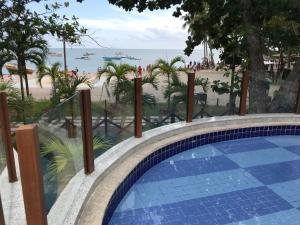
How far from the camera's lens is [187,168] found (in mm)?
5742

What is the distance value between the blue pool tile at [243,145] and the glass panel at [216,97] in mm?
886

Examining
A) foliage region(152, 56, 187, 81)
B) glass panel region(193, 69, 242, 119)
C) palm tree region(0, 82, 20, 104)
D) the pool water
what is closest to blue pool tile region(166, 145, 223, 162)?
the pool water

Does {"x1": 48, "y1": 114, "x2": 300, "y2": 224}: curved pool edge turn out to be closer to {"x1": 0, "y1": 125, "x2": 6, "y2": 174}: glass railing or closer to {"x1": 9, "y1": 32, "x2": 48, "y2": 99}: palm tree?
{"x1": 0, "y1": 125, "x2": 6, "y2": 174}: glass railing

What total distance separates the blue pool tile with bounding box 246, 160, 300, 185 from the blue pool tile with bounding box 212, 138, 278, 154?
854 millimetres

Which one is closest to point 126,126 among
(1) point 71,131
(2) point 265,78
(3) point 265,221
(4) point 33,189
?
(1) point 71,131

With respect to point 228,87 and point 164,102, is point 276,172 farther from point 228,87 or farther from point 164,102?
point 228,87

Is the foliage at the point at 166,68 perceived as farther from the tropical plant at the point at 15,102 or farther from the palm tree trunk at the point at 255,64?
the tropical plant at the point at 15,102

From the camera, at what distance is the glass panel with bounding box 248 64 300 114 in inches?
349

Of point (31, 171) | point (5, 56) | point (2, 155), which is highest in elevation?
point (5, 56)

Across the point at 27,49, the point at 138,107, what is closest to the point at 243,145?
the point at 138,107

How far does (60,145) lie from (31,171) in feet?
5.38

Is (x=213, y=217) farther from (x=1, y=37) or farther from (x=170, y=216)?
(x=1, y=37)

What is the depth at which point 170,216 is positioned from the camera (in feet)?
13.7

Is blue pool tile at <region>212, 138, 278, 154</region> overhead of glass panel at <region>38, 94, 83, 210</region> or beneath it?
beneath
